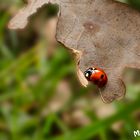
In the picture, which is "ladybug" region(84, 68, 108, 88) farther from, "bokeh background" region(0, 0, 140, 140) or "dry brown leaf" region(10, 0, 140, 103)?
"bokeh background" region(0, 0, 140, 140)

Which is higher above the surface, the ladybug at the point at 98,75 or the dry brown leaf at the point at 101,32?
the dry brown leaf at the point at 101,32

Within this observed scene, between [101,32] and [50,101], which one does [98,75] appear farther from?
[50,101]

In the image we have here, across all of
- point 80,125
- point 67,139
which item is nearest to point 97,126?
point 67,139

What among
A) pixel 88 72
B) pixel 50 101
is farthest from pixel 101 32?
pixel 50 101

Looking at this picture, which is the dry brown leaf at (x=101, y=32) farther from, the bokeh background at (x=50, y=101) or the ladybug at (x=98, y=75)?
the bokeh background at (x=50, y=101)

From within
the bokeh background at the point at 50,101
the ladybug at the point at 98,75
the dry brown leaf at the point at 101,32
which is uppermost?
the dry brown leaf at the point at 101,32

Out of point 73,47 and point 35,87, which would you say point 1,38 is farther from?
point 73,47

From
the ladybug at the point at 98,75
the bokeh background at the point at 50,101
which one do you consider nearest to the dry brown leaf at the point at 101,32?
the ladybug at the point at 98,75
